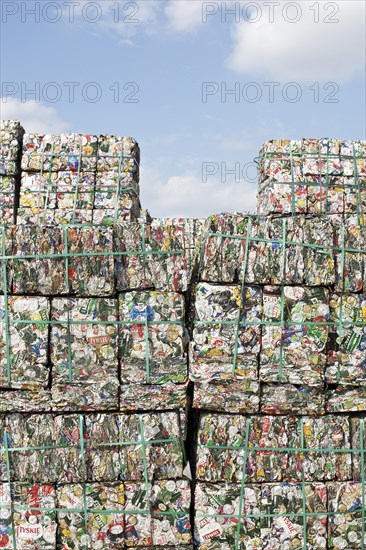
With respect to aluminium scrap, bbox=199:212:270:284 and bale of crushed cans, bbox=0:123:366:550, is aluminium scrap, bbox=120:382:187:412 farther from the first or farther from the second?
aluminium scrap, bbox=199:212:270:284

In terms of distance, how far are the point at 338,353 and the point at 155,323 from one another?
1578 millimetres

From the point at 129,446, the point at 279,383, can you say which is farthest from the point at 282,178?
the point at 129,446

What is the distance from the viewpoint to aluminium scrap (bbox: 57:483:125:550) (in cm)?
506

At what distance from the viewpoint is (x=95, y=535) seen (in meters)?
5.04

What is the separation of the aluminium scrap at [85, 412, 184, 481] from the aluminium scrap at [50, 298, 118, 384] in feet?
1.30

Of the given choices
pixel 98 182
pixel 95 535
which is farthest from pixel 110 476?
pixel 98 182

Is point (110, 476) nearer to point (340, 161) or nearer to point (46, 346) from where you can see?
point (46, 346)

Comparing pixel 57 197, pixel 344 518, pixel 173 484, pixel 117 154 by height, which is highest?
pixel 117 154

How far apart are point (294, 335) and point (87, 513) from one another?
2.27 metres

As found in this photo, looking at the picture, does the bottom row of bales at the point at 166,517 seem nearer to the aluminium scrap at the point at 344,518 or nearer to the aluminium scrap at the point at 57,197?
the aluminium scrap at the point at 344,518

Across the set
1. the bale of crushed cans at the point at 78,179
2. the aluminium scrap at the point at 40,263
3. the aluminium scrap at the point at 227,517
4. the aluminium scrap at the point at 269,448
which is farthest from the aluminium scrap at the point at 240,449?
the bale of crushed cans at the point at 78,179

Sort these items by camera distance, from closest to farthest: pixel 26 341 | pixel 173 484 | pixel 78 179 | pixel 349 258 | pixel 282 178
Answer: pixel 26 341, pixel 173 484, pixel 349 258, pixel 282 178, pixel 78 179

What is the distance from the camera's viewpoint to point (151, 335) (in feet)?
16.5

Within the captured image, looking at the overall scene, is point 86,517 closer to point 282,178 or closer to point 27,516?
point 27,516
